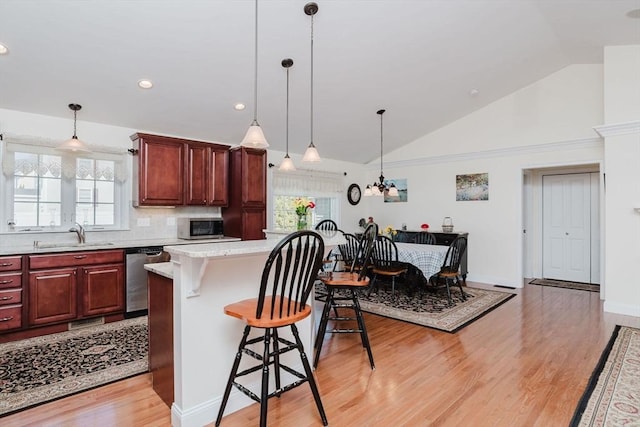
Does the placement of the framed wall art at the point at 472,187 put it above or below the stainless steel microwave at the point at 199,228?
above

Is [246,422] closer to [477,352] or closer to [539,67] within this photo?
[477,352]

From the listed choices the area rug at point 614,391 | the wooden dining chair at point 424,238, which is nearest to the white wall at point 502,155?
the wooden dining chair at point 424,238

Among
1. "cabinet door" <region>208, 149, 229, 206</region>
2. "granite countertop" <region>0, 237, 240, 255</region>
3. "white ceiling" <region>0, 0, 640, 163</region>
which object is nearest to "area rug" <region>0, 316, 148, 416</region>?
"granite countertop" <region>0, 237, 240, 255</region>

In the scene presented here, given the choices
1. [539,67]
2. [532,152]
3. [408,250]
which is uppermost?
[539,67]

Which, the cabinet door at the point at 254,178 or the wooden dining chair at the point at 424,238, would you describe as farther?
the wooden dining chair at the point at 424,238

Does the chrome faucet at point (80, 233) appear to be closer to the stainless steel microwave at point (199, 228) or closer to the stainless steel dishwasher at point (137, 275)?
the stainless steel dishwasher at point (137, 275)

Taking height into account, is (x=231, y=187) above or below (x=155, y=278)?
above

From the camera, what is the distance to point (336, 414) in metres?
2.16

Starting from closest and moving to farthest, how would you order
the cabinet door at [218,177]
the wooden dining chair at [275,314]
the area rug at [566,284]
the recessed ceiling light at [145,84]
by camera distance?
the wooden dining chair at [275,314], the recessed ceiling light at [145,84], the cabinet door at [218,177], the area rug at [566,284]

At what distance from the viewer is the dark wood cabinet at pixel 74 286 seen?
11.5 feet

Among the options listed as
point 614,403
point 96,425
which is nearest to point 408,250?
point 614,403

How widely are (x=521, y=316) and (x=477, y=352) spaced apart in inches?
57.2

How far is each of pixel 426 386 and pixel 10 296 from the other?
3.88 m

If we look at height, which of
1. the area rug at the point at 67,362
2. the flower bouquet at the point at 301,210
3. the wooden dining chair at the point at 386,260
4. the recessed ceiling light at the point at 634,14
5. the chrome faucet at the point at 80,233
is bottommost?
the area rug at the point at 67,362
